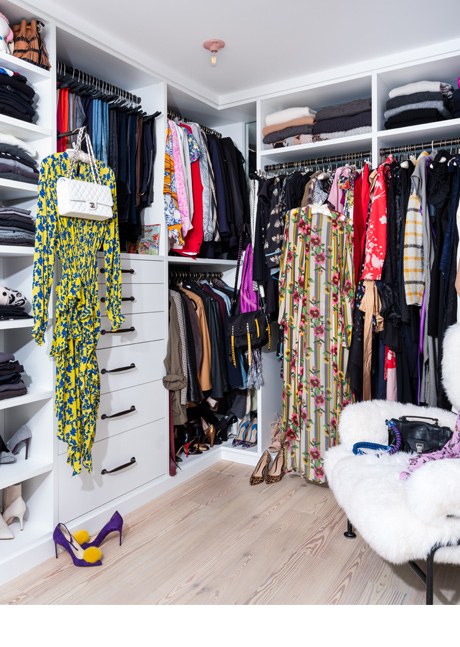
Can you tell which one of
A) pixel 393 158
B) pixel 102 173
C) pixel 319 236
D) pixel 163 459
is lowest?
pixel 163 459

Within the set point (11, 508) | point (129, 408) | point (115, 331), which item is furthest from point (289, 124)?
point (11, 508)

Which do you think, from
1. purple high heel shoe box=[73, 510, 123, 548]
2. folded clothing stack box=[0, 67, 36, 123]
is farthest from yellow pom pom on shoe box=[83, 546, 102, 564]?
folded clothing stack box=[0, 67, 36, 123]

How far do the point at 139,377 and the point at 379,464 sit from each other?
51.4 inches

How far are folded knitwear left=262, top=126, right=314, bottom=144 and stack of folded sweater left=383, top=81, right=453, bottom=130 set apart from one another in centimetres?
50

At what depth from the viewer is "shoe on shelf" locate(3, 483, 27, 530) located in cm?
211

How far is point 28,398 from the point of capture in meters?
2.05

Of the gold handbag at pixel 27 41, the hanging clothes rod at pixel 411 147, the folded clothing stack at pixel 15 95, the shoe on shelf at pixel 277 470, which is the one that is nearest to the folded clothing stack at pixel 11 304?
the folded clothing stack at pixel 15 95

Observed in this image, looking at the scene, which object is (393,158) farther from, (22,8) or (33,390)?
(33,390)

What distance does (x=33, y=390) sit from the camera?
216 cm

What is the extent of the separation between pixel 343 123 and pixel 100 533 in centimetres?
253

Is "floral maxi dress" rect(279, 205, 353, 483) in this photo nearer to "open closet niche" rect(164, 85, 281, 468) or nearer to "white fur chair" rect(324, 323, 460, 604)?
"open closet niche" rect(164, 85, 281, 468)

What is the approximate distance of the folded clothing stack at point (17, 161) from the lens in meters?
1.94

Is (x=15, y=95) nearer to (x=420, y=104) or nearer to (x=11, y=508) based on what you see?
(x=11, y=508)

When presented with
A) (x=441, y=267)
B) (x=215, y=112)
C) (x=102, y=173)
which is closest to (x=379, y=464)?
(x=441, y=267)
